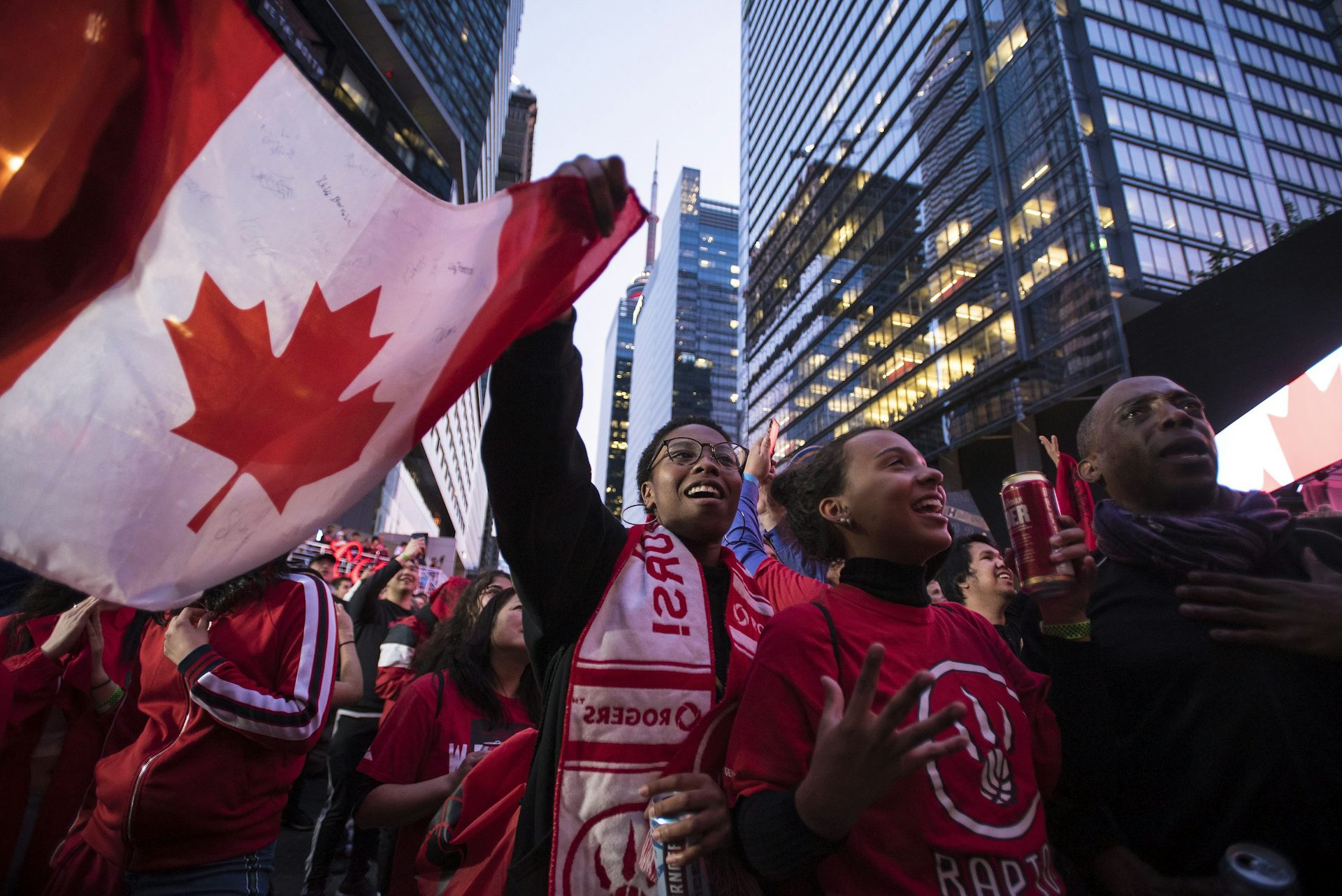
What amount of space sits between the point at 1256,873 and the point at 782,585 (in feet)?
6.01

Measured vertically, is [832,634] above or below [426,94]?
below

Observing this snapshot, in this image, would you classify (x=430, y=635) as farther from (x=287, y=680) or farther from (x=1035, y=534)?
(x=1035, y=534)

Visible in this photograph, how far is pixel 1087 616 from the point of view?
1755mm

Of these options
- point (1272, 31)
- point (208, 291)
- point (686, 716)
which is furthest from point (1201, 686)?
point (1272, 31)

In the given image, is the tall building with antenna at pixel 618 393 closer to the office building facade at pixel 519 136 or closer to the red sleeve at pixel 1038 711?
the office building facade at pixel 519 136

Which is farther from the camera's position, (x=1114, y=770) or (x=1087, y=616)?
(x=1087, y=616)

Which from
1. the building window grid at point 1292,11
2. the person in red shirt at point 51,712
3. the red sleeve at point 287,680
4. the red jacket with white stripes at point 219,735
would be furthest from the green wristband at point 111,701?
the building window grid at point 1292,11

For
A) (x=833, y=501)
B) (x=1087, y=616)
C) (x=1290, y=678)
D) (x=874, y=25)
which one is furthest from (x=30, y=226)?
(x=874, y=25)

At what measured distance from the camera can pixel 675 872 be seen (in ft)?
3.78

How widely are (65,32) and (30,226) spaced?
0.41m

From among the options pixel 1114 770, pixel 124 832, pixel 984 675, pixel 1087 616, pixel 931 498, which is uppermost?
pixel 931 498

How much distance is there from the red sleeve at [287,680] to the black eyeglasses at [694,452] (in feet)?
4.61

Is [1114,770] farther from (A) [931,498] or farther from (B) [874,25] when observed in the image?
(B) [874,25]

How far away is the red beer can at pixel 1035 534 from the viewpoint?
161cm
